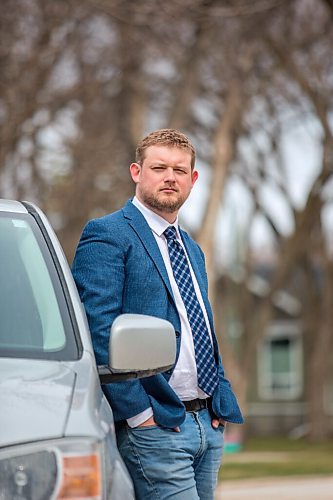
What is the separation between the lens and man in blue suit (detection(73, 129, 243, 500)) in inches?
183

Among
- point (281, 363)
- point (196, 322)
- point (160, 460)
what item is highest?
point (281, 363)

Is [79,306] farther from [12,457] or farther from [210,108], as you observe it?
[210,108]

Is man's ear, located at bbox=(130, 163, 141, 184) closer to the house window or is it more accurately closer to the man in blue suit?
the man in blue suit

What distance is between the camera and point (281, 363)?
54.2m

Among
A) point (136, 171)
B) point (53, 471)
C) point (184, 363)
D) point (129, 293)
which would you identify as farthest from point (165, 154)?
point (53, 471)

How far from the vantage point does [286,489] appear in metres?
16.3

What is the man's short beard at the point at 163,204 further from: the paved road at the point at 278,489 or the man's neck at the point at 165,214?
the paved road at the point at 278,489

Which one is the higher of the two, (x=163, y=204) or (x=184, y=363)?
(x=163, y=204)

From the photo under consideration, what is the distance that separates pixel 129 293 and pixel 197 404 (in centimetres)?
46

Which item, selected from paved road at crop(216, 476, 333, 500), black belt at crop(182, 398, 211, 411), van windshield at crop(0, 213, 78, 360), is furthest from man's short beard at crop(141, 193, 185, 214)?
paved road at crop(216, 476, 333, 500)

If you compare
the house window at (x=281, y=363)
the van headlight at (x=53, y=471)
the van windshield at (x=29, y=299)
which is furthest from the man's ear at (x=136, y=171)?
the house window at (x=281, y=363)

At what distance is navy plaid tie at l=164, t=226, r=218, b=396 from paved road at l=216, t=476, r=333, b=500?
32.0ft

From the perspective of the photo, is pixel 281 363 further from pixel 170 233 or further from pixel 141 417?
pixel 141 417

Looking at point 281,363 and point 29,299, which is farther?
point 281,363
